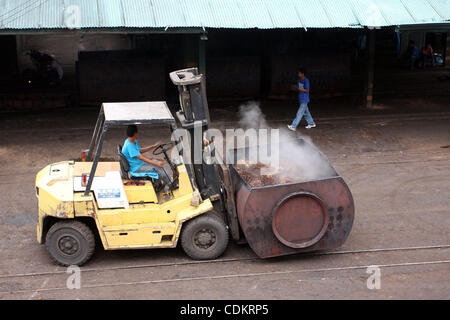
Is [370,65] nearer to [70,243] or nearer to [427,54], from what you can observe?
[427,54]

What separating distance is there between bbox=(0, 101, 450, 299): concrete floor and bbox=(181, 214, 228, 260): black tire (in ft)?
0.52

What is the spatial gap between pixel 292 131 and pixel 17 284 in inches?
374

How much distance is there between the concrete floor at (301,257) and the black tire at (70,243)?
0.19 m

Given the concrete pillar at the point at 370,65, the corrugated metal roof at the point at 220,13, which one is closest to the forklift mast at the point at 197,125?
the corrugated metal roof at the point at 220,13

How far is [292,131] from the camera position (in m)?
15.4

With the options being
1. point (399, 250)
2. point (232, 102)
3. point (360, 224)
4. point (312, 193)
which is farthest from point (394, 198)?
point (232, 102)

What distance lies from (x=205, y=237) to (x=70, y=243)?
6.16 feet

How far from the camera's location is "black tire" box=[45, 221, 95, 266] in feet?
25.2

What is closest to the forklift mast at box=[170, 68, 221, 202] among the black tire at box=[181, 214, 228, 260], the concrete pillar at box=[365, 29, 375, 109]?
the black tire at box=[181, 214, 228, 260]

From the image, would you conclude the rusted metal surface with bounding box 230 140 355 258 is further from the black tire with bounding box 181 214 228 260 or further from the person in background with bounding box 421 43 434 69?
the person in background with bounding box 421 43 434 69

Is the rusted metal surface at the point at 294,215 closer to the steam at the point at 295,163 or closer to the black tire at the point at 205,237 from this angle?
the black tire at the point at 205,237

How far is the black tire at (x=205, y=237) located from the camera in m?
7.82

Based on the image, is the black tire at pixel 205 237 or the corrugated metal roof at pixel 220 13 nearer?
the black tire at pixel 205 237

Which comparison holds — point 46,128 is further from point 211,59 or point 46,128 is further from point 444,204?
point 444,204
